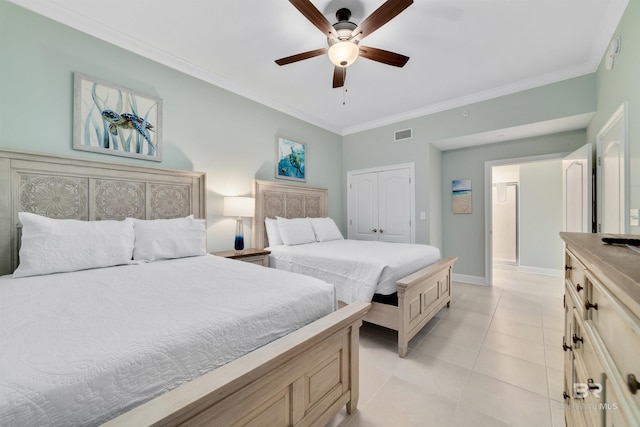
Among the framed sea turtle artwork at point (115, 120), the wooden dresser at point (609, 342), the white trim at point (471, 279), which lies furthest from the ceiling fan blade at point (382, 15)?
the white trim at point (471, 279)

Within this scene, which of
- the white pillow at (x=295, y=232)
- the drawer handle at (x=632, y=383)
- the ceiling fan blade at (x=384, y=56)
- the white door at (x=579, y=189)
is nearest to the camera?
the drawer handle at (x=632, y=383)

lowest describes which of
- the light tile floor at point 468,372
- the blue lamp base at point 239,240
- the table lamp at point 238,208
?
the light tile floor at point 468,372

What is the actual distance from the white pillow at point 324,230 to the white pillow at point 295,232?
4.6 inches

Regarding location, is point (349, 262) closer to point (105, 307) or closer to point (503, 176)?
point (105, 307)

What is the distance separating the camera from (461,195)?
14.9ft

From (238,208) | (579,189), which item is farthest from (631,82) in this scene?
(238,208)

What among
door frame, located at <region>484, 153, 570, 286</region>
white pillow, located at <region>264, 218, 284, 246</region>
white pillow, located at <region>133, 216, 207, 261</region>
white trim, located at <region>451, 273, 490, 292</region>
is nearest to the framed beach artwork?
door frame, located at <region>484, 153, 570, 286</region>

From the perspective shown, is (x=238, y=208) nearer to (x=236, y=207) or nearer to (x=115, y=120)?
(x=236, y=207)

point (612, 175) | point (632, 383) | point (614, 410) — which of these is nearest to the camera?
point (632, 383)

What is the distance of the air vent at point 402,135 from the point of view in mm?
4383

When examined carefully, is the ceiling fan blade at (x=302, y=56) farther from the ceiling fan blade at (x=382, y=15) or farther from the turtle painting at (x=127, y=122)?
the turtle painting at (x=127, y=122)

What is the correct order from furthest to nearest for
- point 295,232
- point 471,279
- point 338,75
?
point 471,279
point 295,232
point 338,75

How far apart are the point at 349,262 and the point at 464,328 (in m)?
1.45

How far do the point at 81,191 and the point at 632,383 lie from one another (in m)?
3.27
